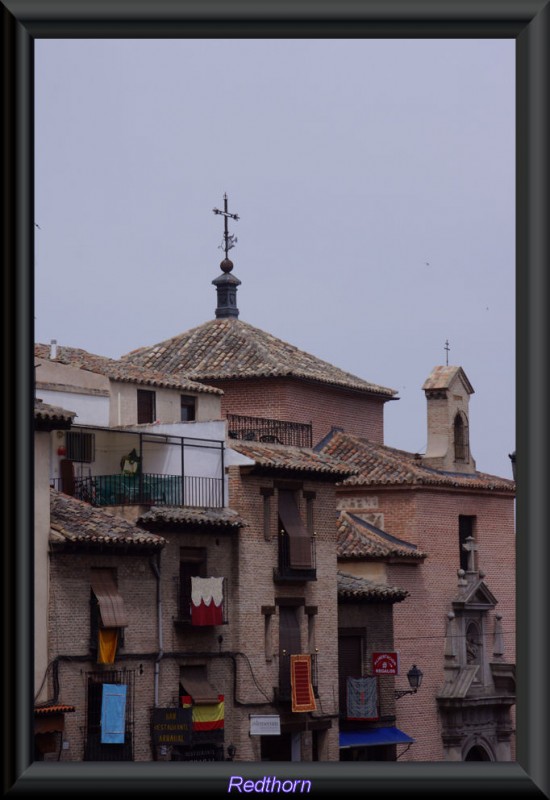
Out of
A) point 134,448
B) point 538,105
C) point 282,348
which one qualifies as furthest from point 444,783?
point 282,348

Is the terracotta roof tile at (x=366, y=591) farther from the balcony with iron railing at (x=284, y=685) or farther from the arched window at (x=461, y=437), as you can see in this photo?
the arched window at (x=461, y=437)

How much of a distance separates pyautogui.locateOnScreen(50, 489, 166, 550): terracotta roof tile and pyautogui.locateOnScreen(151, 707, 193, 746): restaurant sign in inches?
130

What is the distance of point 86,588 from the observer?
32.0 metres

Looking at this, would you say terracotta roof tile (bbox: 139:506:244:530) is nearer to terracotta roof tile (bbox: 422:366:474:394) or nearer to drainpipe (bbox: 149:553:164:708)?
drainpipe (bbox: 149:553:164:708)

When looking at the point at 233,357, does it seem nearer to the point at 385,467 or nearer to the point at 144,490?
the point at 385,467

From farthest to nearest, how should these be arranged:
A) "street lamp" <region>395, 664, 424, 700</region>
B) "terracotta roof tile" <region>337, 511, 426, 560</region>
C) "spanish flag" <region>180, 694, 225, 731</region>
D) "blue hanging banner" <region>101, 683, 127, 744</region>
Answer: "terracotta roof tile" <region>337, 511, 426, 560</region>, "street lamp" <region>395, 664, 424, 700</region>, "spanish flag" <region>180, 694, 225, 731</region>, "blue hanging banner" <region>101, 683, 127, 744</region>

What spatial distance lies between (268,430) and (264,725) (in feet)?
28.5

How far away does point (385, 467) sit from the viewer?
47250mm

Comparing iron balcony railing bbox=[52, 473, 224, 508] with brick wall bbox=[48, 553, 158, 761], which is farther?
iron balcony railing bbox=[52, 473, 224, 508]

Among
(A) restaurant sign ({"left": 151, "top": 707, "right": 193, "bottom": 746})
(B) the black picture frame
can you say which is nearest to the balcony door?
(A) restaurant sign ({"left": 151, "top": 707, "right": 193, "bottom": 746})

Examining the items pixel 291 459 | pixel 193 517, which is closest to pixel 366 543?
pixel 291 459

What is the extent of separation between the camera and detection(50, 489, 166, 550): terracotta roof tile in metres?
31.1
